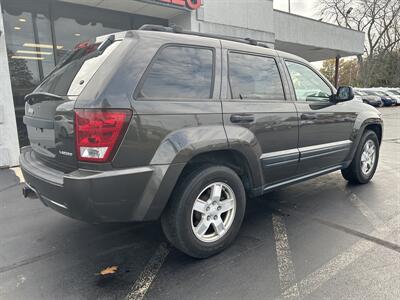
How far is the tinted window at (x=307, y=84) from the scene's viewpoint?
3.77 meters

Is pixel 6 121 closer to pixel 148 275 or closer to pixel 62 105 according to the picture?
pixel 62 105

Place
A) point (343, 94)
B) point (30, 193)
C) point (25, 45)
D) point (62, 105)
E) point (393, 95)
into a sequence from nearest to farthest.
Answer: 1. point (62, 105)
2. point (30, 193)
3. point (343, 94)
4. point (25, 45)
5. point (393, 95)

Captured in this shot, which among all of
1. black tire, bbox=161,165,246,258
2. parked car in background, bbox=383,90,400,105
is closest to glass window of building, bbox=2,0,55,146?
black tire, bbox=161,165,246,258

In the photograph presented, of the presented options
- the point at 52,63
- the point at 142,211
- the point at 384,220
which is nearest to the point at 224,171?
the point at 142,211

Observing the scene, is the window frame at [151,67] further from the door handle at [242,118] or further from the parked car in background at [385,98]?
the parked car in background at [385,98]

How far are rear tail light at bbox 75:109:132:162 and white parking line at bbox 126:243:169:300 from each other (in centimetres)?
103

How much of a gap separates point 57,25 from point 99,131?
723cm

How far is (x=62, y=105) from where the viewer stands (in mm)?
2508

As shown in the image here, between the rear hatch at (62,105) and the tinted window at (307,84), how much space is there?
2118 mm

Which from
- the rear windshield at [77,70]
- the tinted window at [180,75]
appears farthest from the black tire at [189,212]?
the rear windshield at [77,70]

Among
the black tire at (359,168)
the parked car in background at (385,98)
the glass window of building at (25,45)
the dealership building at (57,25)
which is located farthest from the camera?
the parked car in background at (385,98)

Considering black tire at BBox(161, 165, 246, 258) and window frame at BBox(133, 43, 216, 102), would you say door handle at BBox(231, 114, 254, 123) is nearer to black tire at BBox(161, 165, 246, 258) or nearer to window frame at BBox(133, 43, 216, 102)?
window frame at BBox(133, 43, 216, 102)

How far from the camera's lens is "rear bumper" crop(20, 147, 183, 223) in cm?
232

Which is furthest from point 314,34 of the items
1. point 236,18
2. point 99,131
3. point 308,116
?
point 99,131
